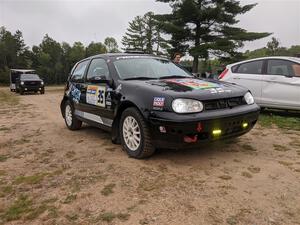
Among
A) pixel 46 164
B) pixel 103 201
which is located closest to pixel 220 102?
pixel 103 201

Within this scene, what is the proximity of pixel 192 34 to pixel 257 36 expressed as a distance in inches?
215

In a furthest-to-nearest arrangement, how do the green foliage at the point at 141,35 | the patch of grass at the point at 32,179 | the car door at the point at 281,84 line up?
1. the green foliage at the point at 141,35
2. the car door at the point at 281,84
3. the patch of grass at the point at 32,179

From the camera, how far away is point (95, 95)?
219 inches

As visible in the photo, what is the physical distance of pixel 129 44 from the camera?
2272 inches

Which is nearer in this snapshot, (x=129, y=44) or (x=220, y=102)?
(x=220, y=102)

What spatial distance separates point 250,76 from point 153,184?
539 cm

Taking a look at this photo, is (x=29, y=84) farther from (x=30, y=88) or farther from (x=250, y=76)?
(x=250, y=76)

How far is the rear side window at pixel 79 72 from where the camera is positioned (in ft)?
20.9

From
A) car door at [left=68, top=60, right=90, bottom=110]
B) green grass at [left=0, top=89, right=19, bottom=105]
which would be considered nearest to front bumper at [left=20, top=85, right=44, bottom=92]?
green grass at [left=0, top=89, right=19, bottom=105]

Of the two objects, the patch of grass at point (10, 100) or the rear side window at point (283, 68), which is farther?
the patch of grass at point (10, 100)

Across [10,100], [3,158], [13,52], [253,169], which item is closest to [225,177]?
[253,169]

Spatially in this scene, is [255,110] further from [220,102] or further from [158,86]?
[158,86]

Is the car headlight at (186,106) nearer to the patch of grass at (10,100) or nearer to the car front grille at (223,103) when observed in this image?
the car front grille at (223,103)

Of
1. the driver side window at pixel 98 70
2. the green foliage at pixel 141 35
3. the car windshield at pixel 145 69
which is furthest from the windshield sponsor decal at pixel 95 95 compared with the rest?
the green foliage at pixel 141 35
